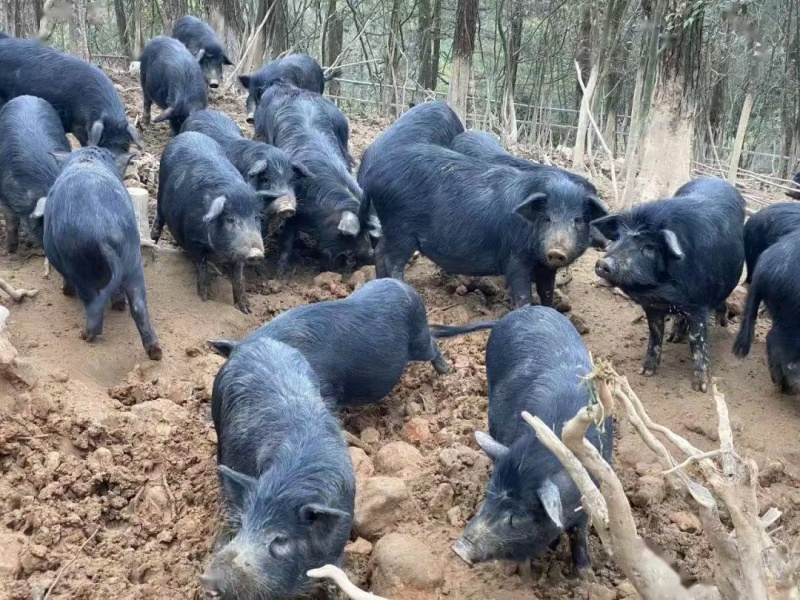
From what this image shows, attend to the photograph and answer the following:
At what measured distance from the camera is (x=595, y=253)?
770cm

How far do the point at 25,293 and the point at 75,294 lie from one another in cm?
30

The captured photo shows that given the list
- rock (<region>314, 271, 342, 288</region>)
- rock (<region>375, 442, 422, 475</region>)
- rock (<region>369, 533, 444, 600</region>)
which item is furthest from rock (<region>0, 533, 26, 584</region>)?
rock (<region>314, 271, 342, 288</region>)

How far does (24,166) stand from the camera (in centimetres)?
624

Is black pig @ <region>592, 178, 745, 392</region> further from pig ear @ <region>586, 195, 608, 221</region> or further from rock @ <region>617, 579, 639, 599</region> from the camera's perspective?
rock @ <region>617, 579, 639, 599</region>

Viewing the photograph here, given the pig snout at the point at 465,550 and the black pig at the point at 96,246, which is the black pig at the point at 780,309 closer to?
the pig snout at the point at 465,550

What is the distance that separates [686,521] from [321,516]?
194 centimetres

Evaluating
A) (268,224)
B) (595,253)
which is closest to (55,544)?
(268,224)

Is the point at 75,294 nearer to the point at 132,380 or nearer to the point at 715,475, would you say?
the point at 132,380

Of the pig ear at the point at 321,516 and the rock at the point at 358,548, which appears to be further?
the rock at the point at 358,548

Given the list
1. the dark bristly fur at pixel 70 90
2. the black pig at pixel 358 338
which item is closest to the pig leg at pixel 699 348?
the black pig at pixel 358 338

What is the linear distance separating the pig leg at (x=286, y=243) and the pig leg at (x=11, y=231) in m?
1.93

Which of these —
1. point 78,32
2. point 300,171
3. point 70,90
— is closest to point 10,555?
point 300,171

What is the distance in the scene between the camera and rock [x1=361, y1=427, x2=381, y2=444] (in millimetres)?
4648

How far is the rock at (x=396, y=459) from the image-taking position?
4.26 m
